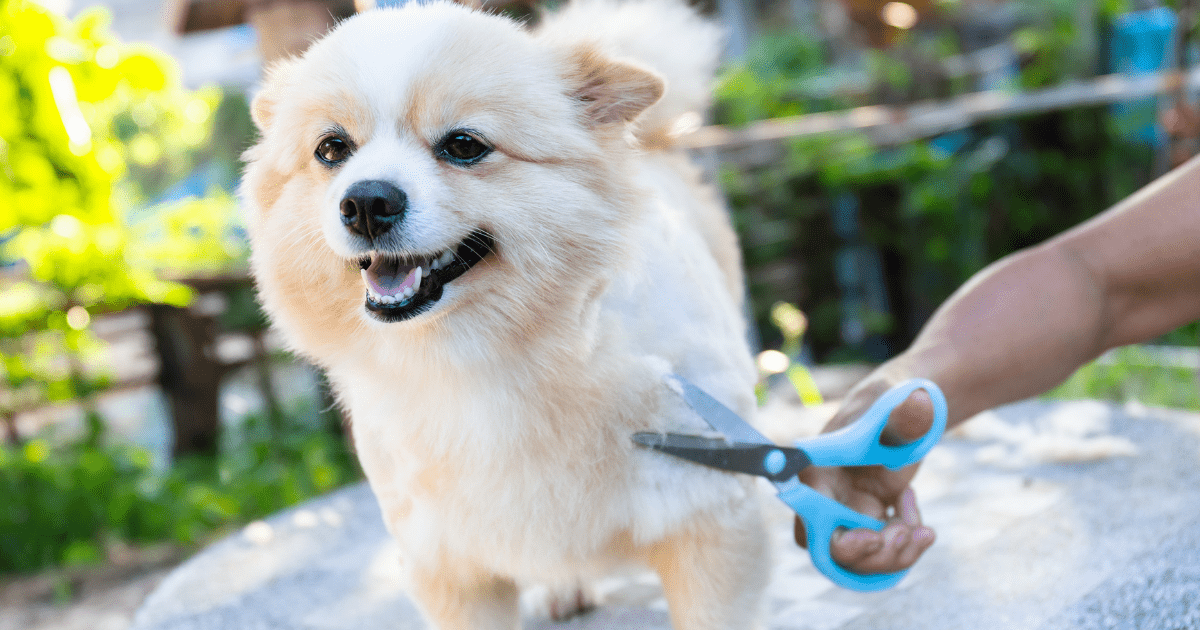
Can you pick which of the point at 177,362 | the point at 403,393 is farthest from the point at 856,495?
the point at 177,362

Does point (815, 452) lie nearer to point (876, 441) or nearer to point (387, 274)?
point (876, 441)

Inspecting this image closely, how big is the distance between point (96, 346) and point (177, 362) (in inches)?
26.0

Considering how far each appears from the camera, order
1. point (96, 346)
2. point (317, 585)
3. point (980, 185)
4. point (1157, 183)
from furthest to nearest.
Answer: point (980, 185) < point (96, 346) < point (317, 585) < point (1157, 183)

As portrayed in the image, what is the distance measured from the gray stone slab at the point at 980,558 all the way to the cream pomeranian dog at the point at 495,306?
0.52 m

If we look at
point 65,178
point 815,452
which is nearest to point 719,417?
point 815,452

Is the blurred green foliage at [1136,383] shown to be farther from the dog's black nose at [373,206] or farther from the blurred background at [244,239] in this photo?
the dog's black nose at [373,206]

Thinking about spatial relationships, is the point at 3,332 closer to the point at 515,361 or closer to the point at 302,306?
the point at 302,306

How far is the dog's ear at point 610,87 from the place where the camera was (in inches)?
62.9

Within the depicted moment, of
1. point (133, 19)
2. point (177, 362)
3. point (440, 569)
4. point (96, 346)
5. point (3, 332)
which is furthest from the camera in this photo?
point (133, 19)

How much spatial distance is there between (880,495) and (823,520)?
0.81 ft

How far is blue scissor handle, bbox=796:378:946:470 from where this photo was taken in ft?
4.87

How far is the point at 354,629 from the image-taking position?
2.21m

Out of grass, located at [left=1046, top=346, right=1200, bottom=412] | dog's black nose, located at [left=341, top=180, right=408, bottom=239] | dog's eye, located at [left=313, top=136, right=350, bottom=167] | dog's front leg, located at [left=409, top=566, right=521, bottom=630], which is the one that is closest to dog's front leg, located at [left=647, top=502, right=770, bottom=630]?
dog's front leg, located at [left=409, top=566, right=521, bottom=630]

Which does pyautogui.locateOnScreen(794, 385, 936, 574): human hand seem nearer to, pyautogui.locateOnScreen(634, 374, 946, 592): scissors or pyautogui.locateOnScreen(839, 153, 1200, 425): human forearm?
pyautogui.locateOnScreen(634, 374, 946, 592): scissors
